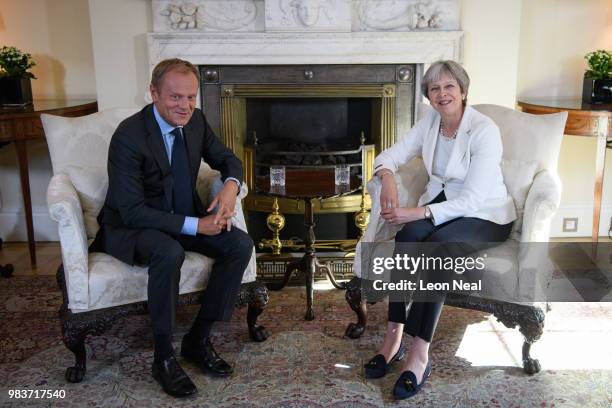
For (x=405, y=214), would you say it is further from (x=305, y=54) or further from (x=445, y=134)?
(x=305, y=54)

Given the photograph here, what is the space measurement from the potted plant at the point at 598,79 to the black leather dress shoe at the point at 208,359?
2361 mm

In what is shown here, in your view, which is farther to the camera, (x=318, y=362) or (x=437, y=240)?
(x=318, y=362)

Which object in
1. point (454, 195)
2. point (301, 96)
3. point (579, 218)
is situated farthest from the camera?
point (579, 218)

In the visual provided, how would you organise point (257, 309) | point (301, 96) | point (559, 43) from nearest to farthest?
1. point (257, 309)
2. point (301, 96)
3. point (559, 43)

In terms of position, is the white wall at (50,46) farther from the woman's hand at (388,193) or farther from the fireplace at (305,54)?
the woman's hand at (388,193)

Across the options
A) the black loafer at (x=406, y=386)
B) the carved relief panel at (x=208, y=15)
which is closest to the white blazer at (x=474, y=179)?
the black loafer at (x=406, y=386)

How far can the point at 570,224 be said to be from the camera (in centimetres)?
409

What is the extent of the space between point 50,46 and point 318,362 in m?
2.48

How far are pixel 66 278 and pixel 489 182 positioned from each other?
60.8 inches

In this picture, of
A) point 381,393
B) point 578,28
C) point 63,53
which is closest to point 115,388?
point 381,393

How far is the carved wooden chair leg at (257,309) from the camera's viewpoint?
266 centimetres

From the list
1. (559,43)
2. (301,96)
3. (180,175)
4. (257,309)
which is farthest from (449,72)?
(559,43)

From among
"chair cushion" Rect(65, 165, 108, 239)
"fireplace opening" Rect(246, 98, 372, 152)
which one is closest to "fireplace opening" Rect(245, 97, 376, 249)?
"fireplace opening" Rect(246, 98, 372, 152)

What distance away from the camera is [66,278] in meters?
2.41
